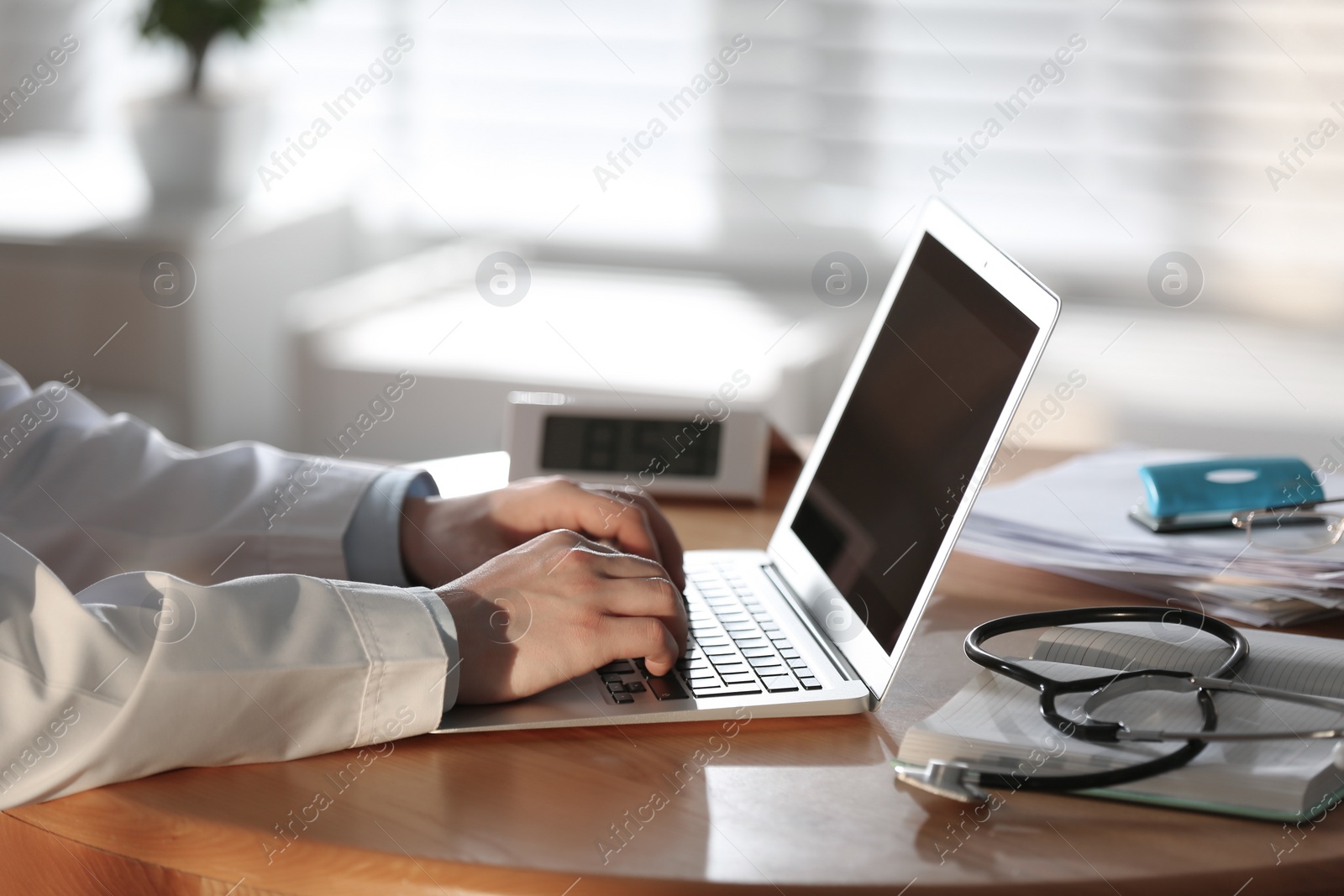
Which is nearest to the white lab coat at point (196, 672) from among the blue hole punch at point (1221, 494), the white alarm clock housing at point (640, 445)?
the white alarm clock housing at point (640, 445)

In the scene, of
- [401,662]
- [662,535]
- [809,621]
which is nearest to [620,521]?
[662,535]

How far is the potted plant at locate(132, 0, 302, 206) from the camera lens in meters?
2.37

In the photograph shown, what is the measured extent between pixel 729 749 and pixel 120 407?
2.01 m

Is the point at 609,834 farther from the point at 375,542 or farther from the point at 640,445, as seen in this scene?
the point at 640,445

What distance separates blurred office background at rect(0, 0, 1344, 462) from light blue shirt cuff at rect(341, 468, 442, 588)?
3.82ft

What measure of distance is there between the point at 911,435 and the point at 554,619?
28cm

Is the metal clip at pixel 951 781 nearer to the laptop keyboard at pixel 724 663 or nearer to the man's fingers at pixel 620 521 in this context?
the laptop keyboard at pixel 724 663

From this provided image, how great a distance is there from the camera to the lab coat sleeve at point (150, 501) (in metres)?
0.93

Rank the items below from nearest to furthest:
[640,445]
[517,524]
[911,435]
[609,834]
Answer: [609,834]
[911,435]
[517,524]
[640,445]

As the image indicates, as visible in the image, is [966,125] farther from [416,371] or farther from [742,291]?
[416,371]

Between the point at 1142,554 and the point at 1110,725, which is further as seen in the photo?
the point at 1142,554

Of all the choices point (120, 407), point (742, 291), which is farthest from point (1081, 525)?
point (120, 407)

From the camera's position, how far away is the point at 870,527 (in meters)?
0.83

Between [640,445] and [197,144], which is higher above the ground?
[197,144]
